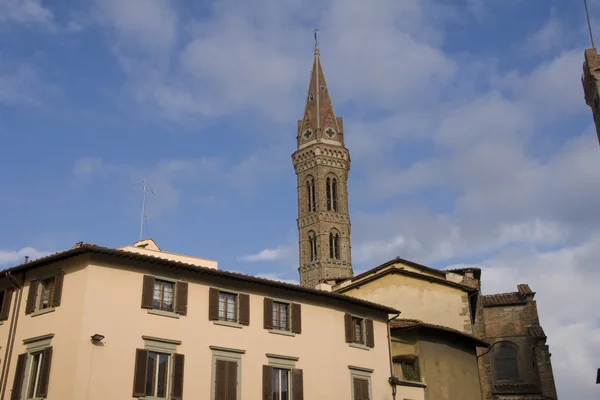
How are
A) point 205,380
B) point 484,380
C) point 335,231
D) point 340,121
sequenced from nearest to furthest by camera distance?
point 205,380 < point 484,380 < point 335,231 < point 340,121

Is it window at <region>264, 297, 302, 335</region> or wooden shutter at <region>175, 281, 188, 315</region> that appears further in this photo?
window at <region>264, 297, 302, 335</region>

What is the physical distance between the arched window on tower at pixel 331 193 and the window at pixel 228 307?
74.1m

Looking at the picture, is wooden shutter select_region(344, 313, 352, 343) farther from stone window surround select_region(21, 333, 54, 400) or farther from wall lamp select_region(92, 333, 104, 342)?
stone window surround select_region(21, 333, 54, 400)

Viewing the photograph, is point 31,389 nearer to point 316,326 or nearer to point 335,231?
point 316,326

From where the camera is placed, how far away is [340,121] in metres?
108

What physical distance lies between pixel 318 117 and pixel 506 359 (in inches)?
2415

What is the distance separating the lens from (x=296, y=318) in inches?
1032

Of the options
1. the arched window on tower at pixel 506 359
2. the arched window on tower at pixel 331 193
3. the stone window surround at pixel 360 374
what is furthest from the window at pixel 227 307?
the arched window on tower at pixel 331 193

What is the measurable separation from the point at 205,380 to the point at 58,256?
19.9 ft

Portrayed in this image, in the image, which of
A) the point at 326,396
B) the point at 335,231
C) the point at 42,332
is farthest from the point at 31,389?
the point at 335,231

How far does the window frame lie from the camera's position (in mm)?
23145

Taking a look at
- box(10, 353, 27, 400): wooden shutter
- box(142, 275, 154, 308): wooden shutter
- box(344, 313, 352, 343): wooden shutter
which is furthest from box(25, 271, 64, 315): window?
box(344, 313, 352, 343): wooden shutter

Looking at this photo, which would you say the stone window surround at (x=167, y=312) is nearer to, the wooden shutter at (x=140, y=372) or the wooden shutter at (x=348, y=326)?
the wooden shutter at (x=140, y=372)

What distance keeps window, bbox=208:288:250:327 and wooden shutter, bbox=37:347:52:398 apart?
518cm
